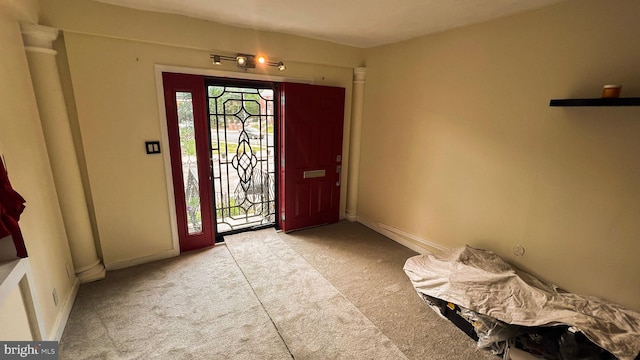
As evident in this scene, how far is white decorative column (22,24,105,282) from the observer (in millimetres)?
2090

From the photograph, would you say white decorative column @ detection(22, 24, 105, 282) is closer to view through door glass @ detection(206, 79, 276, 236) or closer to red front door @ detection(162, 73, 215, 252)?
red front door @ detection(162, 73, 215, 252)

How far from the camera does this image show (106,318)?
2109mm

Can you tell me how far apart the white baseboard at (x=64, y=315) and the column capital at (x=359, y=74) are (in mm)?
3821

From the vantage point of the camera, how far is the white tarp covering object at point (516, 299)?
1598 mm

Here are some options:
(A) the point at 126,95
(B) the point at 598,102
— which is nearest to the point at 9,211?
(A) the point at 126,95

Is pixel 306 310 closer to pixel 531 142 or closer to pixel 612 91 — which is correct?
pixel 531 142

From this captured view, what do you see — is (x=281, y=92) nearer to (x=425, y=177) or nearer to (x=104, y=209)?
(x=425, y=177)

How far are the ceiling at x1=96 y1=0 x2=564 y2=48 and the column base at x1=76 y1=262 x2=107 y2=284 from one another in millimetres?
2408

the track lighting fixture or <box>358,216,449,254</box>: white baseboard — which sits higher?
the track lighting fixture

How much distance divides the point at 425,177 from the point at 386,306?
4.97 ft

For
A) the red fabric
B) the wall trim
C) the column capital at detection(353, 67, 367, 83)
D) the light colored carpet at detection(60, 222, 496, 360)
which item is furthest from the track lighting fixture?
the wall trim

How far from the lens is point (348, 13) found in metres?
2.39

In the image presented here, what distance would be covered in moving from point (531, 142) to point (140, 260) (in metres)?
3.90

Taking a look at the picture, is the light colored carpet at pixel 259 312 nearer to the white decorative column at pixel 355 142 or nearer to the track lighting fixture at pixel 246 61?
the white decorative column at pixel 355 142
